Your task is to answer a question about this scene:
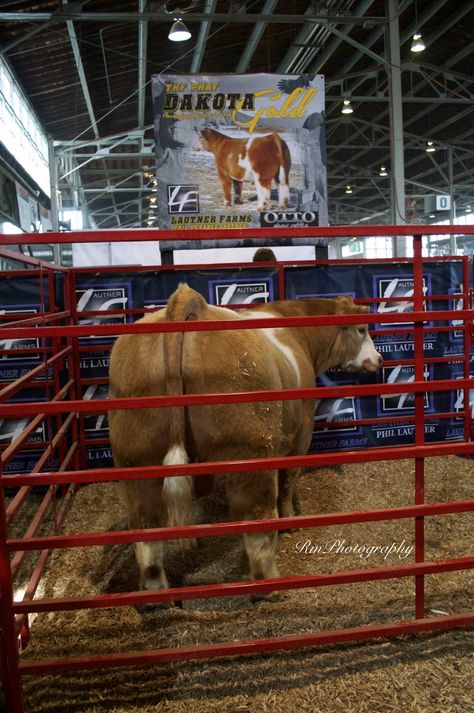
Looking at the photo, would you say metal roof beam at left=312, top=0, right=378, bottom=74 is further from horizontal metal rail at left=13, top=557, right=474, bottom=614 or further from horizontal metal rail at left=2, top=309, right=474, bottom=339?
horizontal metal rail at left=13, top=557, right=474, bottom=614

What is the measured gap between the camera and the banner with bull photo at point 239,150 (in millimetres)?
6414

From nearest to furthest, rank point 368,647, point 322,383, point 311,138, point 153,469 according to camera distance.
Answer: point 153,469, point 368,647, point 322,383, point 311,138

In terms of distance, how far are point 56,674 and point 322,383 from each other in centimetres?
407

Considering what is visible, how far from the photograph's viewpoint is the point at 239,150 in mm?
6586

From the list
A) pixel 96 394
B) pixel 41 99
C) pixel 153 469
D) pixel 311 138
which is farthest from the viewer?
pixel 41 99

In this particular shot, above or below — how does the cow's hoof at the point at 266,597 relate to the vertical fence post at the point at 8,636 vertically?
below

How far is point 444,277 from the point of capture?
6.29 metres

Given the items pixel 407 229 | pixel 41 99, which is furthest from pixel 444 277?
pixel 41 99

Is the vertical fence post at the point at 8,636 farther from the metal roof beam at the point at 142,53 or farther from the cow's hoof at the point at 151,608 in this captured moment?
the metal roof beam at the point at 142,53

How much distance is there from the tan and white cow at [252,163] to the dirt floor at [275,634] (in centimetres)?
390

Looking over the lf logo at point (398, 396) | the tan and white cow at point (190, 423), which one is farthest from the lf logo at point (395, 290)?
the tan and white cow at point (190, 423)

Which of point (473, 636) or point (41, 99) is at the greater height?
point (41, 99)

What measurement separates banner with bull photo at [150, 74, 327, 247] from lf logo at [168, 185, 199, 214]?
0.01m

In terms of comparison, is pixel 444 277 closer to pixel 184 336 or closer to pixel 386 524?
pixel 386 524
